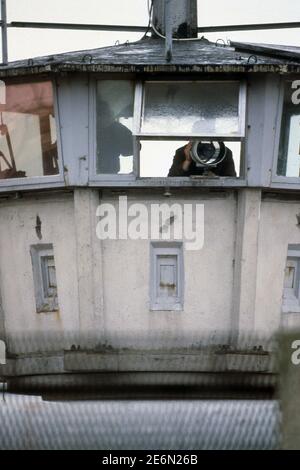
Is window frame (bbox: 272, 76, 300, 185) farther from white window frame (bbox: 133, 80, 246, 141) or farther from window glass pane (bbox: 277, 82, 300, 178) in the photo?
white window frame (bbox: 133, 80, 246, 141)

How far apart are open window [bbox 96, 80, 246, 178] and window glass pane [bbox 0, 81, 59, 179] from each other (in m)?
0.65

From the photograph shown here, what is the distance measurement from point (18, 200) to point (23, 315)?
152cm

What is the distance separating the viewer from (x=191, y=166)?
13648mm

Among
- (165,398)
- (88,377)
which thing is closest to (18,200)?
(88,377)

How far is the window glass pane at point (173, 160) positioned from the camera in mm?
13453

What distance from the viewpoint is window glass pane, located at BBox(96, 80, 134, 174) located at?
1362 cm

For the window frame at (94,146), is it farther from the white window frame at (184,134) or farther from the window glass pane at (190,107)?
the window glass pane at (190,107)

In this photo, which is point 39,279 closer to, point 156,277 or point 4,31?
point 156,277

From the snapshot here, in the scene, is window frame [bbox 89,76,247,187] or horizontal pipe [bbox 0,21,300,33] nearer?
window frame [bbox 89,76,247,187]

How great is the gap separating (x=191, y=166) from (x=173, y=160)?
24 cm

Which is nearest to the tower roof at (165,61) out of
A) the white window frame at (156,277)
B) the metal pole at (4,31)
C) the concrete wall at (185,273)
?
the metal pole at (4,31)

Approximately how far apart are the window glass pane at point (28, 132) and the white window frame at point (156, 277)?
63.1 inches

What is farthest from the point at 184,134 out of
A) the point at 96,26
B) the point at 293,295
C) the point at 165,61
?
the point at 96,26

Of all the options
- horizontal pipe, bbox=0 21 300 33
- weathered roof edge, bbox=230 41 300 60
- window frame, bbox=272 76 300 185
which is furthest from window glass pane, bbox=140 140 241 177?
horizontal pipe, bbox=0 21 300 33
